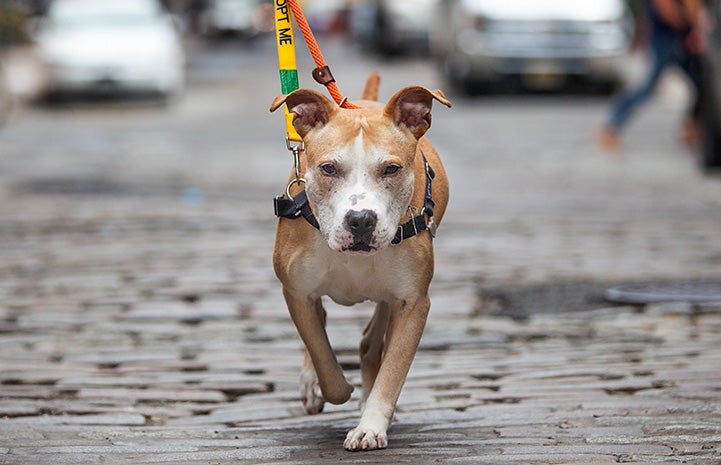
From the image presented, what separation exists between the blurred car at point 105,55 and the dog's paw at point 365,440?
1763cm

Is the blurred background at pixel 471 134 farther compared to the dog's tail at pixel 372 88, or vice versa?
the blurred background at pixel 471 134

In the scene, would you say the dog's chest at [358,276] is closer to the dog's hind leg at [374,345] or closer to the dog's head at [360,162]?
the dog's head at [360,162]

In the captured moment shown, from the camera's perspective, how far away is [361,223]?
431 cm

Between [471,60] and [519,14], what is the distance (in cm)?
99

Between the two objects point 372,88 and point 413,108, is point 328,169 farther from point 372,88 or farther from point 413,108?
point 372,88

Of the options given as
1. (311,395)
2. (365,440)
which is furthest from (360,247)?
(311,395)

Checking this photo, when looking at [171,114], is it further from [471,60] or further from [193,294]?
[193,294]

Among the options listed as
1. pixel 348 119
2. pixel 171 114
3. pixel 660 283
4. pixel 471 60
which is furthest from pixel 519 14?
pixel 348 119

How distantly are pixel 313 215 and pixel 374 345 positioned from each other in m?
0.87

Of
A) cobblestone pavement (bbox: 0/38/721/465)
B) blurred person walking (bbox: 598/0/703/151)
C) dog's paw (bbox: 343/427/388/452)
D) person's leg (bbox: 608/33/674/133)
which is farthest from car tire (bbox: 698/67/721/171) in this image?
dog's paw (bbox: 343/427/388/452)

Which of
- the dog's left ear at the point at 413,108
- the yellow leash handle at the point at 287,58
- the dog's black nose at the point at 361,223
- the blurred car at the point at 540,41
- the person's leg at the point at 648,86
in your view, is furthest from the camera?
the blurred car at the point at 540,41

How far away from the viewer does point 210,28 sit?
52875 mm

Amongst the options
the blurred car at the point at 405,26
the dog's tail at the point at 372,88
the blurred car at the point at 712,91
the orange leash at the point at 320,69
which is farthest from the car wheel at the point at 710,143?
the blurred car at the point at 405,26

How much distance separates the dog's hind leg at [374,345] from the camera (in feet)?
17.4
